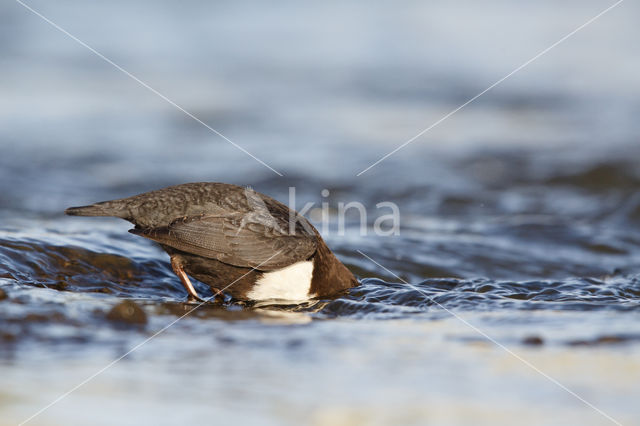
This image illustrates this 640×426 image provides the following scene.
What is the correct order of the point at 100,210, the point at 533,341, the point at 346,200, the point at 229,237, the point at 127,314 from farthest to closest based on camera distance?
the point at 346,200 → the point at 229,237 → the point at 100,210 → the point at 127,314 → the point at 533,341

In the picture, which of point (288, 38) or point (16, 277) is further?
point (288, 38)

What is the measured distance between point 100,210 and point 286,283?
122cm

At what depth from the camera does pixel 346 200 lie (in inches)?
319

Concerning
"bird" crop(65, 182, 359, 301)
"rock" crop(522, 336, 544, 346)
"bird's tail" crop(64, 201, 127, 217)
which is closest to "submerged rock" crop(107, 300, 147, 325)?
"bird" crop(65, 182, 359, 301)

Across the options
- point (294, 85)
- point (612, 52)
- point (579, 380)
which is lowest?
point (579, 380)

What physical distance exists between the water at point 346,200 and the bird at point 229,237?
21cm

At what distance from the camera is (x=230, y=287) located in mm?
4438

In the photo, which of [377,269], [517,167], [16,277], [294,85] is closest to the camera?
[16,277]

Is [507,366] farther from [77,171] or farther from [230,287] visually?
[77,171]

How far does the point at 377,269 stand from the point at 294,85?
25.9 ft

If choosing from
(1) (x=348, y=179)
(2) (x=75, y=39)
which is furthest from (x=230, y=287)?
(2) (x=75, y=39)

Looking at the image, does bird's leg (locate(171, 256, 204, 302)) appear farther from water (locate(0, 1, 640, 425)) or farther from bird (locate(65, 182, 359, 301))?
water (locate(0, 1, 640, 425))

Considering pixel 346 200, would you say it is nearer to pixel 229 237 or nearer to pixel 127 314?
pixel 229 237

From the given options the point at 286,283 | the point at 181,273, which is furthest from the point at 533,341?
the point at 181,273
